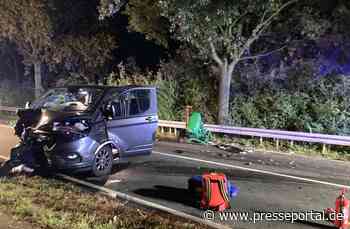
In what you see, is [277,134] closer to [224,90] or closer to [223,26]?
[224,90]

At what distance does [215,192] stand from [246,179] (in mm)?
2305

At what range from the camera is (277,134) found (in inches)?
483

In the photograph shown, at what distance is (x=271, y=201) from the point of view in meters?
6.94

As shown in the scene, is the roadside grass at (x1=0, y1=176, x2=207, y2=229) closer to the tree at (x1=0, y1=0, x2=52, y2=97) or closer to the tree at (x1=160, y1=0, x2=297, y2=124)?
the tree at (x1=160, y1=0, x2=297, y2=124)

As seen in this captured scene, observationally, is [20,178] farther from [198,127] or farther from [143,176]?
[198,127]

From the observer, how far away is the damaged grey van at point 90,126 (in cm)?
781

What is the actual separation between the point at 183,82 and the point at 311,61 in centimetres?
478

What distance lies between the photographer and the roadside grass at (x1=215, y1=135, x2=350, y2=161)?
11297 millimetres

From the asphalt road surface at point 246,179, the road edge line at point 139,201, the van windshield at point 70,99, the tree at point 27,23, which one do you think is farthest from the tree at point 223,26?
the tree at point 27,23

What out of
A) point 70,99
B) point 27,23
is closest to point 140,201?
point 70,99

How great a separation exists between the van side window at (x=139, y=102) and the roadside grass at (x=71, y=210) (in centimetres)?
239

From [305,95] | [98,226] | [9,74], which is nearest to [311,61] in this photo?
[305,95]

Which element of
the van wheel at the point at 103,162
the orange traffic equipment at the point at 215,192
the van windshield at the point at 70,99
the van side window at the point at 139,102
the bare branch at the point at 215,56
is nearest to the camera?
the orange traffic equipment at the point at 215,192

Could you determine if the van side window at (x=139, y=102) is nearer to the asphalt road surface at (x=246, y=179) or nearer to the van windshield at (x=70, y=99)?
the van windshield at (x=70, y=99)
